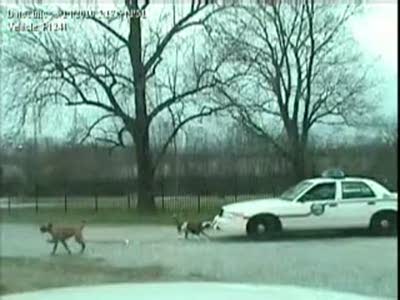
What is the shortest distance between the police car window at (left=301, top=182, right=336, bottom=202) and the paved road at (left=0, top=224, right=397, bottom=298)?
197 millimetres

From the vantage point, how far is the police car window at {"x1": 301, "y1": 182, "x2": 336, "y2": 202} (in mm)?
4176

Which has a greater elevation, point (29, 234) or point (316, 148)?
point (316, 148)

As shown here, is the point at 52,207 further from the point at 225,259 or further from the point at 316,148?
the point at 316,148

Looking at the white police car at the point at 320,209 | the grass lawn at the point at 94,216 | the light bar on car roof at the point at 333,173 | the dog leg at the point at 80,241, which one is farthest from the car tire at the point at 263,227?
the dog leg at the point at 80,241

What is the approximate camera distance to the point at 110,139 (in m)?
4.21

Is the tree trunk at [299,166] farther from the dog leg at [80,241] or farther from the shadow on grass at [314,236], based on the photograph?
→ the dog leg at [80,241]

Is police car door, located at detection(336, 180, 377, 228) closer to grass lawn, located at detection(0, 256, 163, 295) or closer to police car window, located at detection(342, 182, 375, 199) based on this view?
police car window, located at detection(342, 182, 375, 199)

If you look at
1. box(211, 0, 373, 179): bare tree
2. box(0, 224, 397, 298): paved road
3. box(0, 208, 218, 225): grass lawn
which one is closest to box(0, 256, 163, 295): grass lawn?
box(0, 224, 397, 298): paved road

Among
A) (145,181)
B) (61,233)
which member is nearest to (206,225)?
(145,181)

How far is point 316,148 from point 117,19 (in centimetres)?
113

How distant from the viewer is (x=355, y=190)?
422 cm

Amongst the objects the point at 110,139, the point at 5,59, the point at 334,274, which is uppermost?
the point at 5,59

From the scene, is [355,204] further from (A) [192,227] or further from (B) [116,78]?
(B) [116,78]

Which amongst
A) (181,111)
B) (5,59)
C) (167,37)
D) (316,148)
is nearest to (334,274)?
(316,148)
